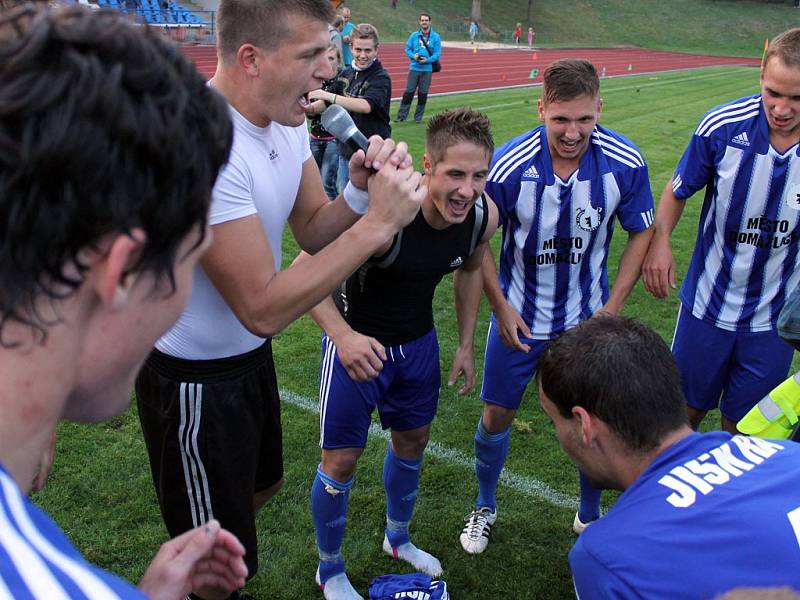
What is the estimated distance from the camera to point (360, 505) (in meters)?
4.07

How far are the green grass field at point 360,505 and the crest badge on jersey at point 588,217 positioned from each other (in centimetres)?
159

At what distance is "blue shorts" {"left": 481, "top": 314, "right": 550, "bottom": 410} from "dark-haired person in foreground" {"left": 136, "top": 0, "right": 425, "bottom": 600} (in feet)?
4.23

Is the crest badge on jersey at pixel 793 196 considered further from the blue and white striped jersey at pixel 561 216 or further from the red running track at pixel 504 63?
the red running track at pixel 504 63

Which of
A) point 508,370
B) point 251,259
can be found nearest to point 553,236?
point 508,370

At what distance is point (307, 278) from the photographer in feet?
7.22

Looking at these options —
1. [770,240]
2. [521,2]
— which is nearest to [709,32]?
[521,2]

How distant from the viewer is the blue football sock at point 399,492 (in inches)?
140

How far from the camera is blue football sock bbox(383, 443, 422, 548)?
3.56 metres

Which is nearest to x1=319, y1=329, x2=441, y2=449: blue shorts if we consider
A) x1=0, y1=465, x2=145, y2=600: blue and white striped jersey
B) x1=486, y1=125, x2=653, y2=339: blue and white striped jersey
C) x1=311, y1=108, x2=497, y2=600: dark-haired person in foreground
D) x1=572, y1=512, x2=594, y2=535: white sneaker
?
x1=311, y1=108, x2=497, y2=600: dark-haired person in foreground

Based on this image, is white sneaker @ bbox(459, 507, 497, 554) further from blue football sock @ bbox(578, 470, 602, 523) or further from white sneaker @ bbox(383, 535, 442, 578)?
blue football sock @ bbox(578, 470, 602, 523)

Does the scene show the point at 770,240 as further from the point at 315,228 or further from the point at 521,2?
the point at 521,2

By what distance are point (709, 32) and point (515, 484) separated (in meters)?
53.6

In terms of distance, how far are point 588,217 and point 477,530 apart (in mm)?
1698

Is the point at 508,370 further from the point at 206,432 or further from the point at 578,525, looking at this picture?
the point at 206,432
